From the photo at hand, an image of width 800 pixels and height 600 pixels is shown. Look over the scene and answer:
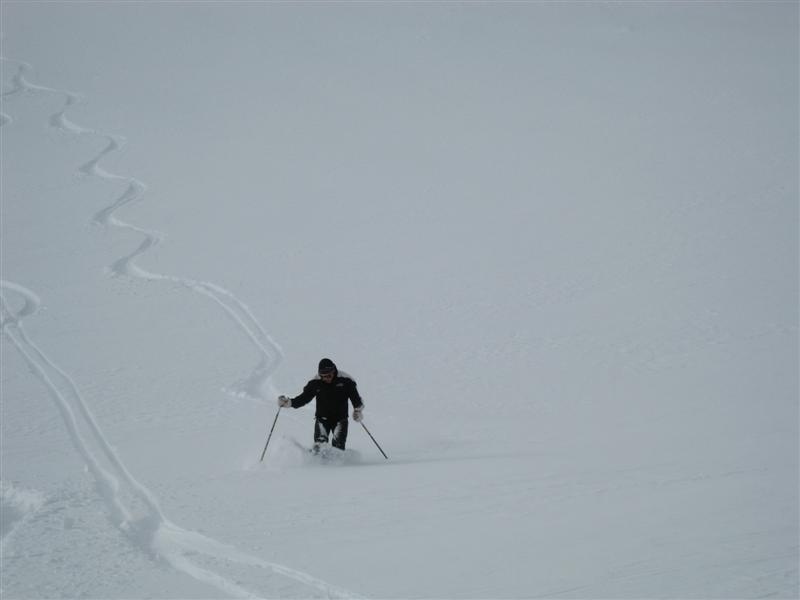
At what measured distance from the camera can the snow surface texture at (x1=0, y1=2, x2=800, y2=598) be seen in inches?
235

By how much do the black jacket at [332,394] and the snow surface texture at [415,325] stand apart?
0.55 metres

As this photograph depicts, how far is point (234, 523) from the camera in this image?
6695 mm

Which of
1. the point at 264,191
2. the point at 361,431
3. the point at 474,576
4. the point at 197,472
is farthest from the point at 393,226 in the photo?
the point at 474,576

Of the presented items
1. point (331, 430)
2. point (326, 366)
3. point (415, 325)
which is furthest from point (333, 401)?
point (415, 325)

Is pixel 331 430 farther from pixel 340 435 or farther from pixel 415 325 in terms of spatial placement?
pixel 415 325

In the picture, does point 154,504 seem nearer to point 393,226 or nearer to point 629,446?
point 629,446

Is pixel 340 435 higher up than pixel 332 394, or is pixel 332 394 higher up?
pixel 332 394

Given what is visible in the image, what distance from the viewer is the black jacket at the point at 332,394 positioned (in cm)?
848

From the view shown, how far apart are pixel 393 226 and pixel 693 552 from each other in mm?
13770

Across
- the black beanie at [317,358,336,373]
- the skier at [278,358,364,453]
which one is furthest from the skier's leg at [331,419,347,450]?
the black beanie at [317,358,336,373]

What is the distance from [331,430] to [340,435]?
129mm

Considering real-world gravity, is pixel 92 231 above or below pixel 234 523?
above

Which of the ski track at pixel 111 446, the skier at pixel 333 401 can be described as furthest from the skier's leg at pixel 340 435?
the ski track at pixel 111 446

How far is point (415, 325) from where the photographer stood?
13.6 meters
